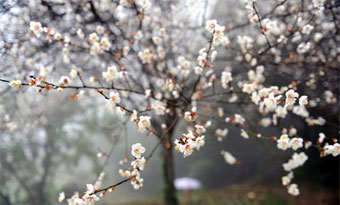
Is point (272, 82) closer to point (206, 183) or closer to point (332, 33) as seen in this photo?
point (332, 33)

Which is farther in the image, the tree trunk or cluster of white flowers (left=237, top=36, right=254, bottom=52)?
the tree trunk

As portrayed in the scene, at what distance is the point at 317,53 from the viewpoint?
3.23 meters

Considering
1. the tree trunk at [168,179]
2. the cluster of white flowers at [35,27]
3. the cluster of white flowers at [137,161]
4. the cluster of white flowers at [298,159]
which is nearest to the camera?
the cluster of white flowers at [137,161]

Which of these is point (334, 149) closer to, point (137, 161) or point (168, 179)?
Answer: point (137, 161)

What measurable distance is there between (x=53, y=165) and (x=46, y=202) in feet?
5.23

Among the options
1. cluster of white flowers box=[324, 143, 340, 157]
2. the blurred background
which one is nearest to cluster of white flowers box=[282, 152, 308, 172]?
cluster of white flowers box=[324, 143, 340, 157]

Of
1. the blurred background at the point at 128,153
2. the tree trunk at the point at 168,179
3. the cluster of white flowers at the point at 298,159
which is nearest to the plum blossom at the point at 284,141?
the cluster of white flowers at the point at 298,159

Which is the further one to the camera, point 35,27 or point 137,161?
point 35,27

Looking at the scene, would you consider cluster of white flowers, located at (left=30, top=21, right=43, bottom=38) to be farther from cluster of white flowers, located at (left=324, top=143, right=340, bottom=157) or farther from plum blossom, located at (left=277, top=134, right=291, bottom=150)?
cluster of white flowers, located at (left=324, top=143, right=340, bottom=157)

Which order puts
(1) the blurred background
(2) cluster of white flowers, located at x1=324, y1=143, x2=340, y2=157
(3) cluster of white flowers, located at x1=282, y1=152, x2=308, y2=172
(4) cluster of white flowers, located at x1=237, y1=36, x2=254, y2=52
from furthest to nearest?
1. (1) the blurred background
2. (4) cluster of white flowers, located at x1=237, y1=36, x2=254, y2=52
3. (3) cluster of white flowers, located at x1=282, y1=152, x2=308, y2=172
4. (2) cluster of white flowers, located at x1=324, y1=143, x2=340, y2=157

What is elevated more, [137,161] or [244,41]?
[244,41]

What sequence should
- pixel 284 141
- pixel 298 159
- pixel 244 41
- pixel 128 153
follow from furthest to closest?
pixel 128 153
pixel 244 41
pixel 298 159
pixel 284 141

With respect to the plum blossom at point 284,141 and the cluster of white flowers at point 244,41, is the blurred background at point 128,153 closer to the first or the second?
the cluster of white flowers at point 244,41

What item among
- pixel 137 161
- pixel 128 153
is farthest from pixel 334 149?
pixel 128 153
